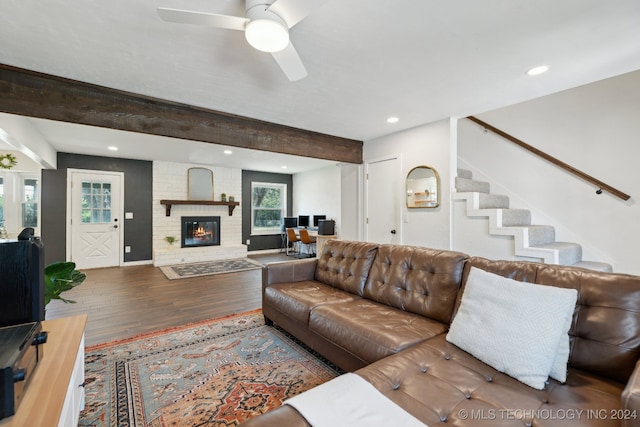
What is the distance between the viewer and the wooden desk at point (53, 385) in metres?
0.84

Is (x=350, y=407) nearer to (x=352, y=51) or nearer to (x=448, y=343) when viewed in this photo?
(x=448, y=343)

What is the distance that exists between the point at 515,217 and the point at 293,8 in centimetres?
319

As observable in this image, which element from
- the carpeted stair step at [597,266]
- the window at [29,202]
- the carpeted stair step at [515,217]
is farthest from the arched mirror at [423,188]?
the window at [29,202]

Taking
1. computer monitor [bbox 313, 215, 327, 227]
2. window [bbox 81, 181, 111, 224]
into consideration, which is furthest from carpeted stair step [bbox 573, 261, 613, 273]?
window [bbox 81, 181, 111, 224]

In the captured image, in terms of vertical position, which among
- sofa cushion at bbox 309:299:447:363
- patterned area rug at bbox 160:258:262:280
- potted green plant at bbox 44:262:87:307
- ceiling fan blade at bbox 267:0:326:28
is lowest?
patterned area rug at bbox 160:258:262:280

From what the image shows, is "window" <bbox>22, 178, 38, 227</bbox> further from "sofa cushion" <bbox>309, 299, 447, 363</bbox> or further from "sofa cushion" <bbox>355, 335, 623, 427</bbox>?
"sofa cushion" <bbox>355, 335, 623, 427</bbox>

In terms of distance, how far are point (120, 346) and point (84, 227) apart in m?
4.50

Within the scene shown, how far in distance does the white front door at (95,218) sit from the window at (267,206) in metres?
3.04

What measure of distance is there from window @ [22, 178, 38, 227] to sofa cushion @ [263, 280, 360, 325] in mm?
5943

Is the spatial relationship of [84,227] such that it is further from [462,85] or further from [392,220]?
[462,85]

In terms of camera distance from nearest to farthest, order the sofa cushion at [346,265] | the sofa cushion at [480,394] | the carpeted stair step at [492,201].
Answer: the sofa cushion at [480,394]
the sofa cushion at [346,265]
the carpeted stair step at [492,201]

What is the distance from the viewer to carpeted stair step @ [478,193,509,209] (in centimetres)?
333

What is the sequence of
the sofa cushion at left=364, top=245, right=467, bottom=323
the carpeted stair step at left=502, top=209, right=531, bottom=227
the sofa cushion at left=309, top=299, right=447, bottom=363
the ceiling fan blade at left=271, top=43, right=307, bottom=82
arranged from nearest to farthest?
the sofa cushion at left=309, top=299, right=447, bottom=363
the ceiling fan blade at left=271, top=43, right=307, bottom=82
the sofa cushion at left=364, top=245, right=467, bottom=323
the carpeted stair step at left=502, top=209, right=531, bottom=227

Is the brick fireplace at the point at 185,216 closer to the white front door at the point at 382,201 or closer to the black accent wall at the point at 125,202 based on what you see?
the black accent wall at the point at 125,202
